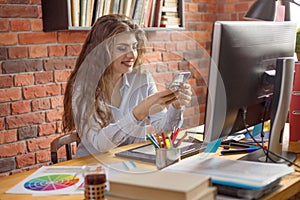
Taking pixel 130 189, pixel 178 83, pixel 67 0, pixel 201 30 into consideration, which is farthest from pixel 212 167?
pixel 201 30

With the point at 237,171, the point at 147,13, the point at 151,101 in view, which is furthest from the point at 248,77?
the point at 147,13

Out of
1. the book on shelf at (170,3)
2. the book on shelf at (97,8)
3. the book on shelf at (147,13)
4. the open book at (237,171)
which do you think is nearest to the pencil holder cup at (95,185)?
the open book at (237,171)

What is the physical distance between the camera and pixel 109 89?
2.20m

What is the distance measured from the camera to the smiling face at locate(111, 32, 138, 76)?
219cm

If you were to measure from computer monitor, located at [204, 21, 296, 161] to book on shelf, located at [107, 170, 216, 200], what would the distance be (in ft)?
1.03

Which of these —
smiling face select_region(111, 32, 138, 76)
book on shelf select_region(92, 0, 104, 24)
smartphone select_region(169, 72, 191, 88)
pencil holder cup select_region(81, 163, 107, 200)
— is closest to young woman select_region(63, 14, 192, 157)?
smiling face select_region(111, 32, 138, 76)

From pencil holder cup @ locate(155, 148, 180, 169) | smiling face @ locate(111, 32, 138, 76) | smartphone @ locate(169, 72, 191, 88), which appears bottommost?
pencil holder cup @ locate(155, 148, 180, 169)

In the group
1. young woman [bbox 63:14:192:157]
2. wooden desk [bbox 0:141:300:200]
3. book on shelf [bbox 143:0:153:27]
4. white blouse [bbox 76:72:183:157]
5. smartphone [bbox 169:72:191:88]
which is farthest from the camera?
book on shelf [bbox 143:0:153:27]

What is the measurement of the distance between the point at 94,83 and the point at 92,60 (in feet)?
0.45

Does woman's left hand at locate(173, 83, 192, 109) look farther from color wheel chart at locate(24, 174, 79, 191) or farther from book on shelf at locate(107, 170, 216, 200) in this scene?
book on shelf at locate(107, 170, 216, 200)

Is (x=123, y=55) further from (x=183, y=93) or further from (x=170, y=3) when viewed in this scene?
(x=170, y=3)

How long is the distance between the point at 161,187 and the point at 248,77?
1.90ft

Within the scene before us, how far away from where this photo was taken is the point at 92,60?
87.9 inches

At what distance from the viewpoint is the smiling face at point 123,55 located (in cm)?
219
